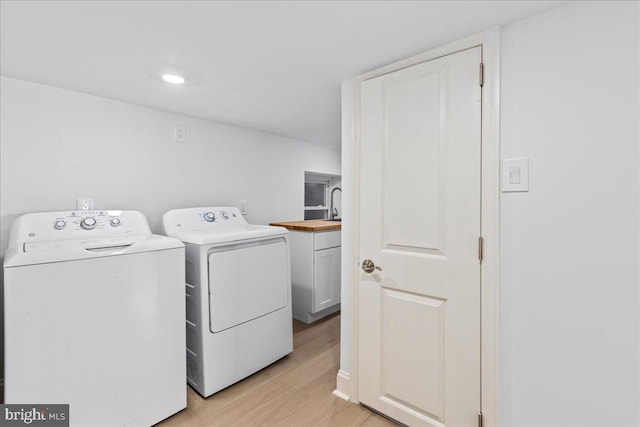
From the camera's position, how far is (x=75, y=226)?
5.68 ft

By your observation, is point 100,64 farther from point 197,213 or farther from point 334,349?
point 334,349

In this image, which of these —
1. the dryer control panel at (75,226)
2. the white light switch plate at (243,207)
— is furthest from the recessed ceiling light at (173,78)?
the white light switch plate at (243,207)

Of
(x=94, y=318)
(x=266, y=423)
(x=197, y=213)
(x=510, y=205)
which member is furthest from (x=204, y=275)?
(x=510, y=205)

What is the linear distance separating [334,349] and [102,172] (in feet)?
7.17

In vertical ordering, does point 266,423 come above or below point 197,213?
below

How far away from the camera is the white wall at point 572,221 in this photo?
1002mm

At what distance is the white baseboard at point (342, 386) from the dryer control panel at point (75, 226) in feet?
5.15

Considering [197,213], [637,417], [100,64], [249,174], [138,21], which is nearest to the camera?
[637,417]

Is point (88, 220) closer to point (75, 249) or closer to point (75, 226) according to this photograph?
point (75, 226)

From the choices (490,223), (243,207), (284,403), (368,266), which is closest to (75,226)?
(243,207)

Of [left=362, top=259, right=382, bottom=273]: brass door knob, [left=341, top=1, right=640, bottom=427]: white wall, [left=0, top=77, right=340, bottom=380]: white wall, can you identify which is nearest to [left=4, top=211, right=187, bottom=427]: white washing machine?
[left=0, top=77, right=340, bottom=380]: white wall

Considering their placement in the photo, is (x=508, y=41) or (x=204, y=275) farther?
(x=204, y=275)

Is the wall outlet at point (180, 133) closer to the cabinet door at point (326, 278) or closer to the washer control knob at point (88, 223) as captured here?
the washer control knob at point (88, 223)

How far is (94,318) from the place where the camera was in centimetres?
138
